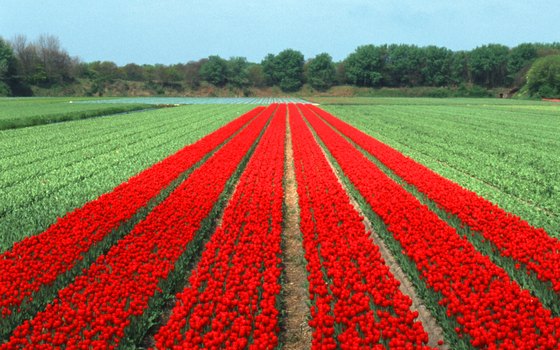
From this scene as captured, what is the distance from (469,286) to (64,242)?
295 inches

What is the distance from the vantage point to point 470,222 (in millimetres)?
9062

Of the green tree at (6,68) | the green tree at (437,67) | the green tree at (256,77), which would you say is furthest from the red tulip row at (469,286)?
the green tree at (437,67)

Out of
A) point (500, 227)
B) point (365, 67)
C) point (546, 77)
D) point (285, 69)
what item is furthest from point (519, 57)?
point (500, 227)

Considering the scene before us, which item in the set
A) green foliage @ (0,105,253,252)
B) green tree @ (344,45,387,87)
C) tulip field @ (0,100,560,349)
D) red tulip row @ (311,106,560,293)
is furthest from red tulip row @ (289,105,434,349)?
green tree @ (344,45,387,87)

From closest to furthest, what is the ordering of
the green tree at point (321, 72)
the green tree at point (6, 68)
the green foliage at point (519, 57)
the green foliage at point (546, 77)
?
the green foliage at point (546, 77), the green tree at point (6, 68), the green foliage at point (519, 57), the green tree at point (321, 72)

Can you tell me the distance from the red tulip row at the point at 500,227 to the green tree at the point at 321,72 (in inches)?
5335

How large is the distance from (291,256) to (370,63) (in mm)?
147411

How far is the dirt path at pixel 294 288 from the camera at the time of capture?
5863mm

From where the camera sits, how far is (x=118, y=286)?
6.28m

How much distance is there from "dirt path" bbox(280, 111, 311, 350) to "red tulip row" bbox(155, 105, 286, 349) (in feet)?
1.15

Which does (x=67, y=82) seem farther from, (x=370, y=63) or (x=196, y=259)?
(x=196, y=259)

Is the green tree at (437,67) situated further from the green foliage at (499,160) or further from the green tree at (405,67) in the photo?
the green foliage at (499,160)

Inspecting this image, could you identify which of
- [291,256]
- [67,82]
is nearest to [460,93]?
[67,82]

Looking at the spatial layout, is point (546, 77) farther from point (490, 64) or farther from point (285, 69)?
point (285, 69)
